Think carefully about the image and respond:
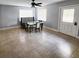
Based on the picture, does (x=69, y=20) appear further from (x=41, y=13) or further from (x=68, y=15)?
(x=41, y=13)

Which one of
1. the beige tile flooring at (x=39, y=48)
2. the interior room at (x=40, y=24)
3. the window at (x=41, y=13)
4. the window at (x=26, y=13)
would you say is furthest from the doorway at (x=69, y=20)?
the window at (x=26, y=13)

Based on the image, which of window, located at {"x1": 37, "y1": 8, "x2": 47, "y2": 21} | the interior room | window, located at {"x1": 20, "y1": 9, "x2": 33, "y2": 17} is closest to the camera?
the interior room

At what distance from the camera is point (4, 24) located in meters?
7.25

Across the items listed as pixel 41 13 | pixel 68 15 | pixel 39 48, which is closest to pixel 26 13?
pixel 41 13

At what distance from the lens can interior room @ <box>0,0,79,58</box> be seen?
4022mm

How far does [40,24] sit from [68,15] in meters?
2.41

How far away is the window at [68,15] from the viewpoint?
5.07 meters

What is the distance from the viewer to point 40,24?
6.61 m

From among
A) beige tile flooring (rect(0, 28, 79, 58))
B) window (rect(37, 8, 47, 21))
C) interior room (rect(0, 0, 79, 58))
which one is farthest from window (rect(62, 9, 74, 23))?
window (rect(37, 8, 47, 21))

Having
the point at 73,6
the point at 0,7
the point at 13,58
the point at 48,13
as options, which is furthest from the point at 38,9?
the point at 13,58

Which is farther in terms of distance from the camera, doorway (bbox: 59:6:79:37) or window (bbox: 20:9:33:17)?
window (bbox: 20:9:33:17)

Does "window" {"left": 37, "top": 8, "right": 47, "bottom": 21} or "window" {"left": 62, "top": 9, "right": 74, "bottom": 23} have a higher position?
"window" {"left": 37, "top": 8, "right": 47, "bottom": 21}

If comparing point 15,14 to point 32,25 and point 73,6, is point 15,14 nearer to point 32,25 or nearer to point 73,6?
point 32,25

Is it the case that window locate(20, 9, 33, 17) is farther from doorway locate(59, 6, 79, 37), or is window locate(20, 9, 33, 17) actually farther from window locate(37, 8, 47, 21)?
doorway locate(59, 6, 79, 37)
